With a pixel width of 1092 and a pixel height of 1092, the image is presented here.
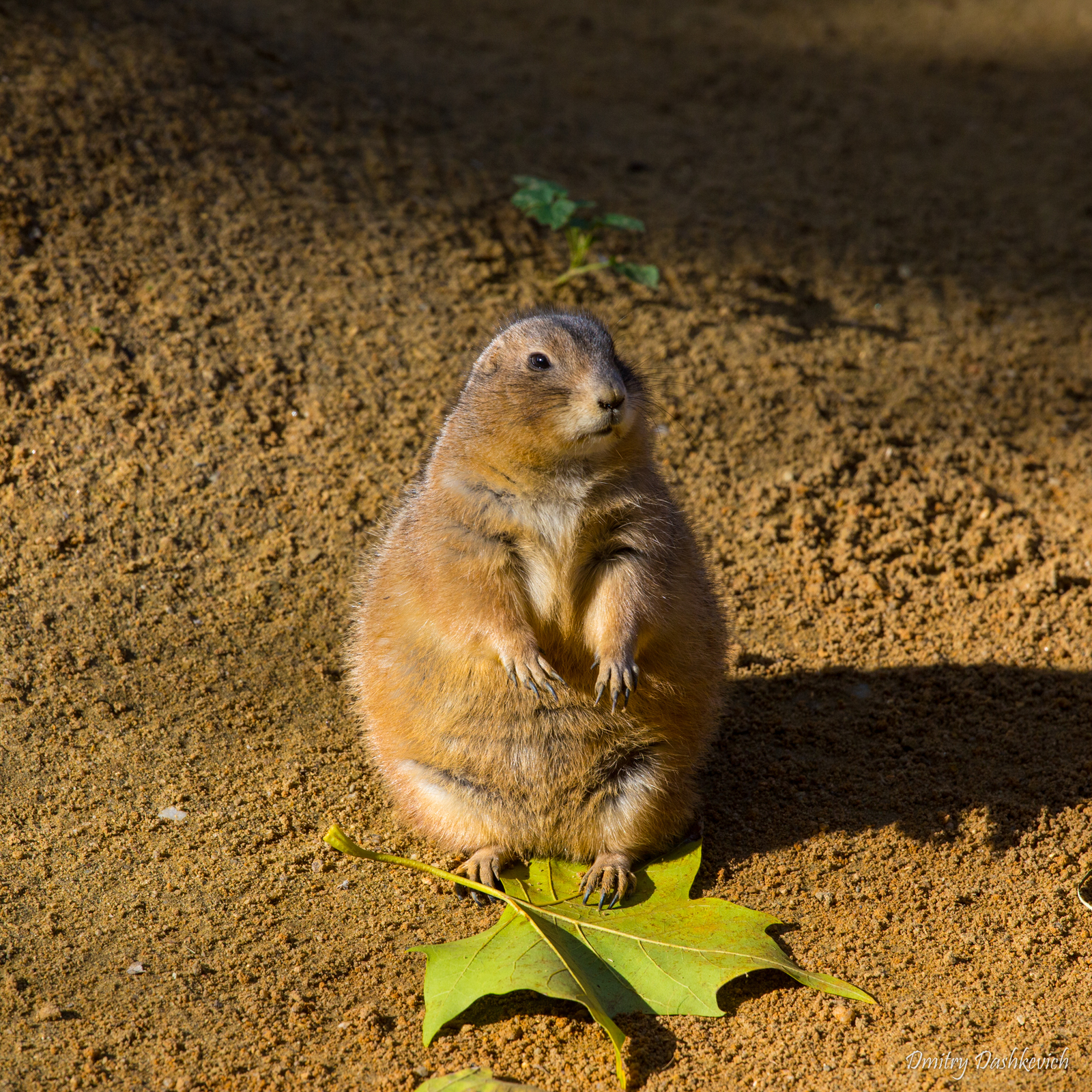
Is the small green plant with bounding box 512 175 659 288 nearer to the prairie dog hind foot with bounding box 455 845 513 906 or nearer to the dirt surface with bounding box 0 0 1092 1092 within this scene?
the dirt surface with bounding box 0 0 1092 1092

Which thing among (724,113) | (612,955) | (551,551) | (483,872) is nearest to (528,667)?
(551,551)

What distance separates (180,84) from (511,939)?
20.4 ft

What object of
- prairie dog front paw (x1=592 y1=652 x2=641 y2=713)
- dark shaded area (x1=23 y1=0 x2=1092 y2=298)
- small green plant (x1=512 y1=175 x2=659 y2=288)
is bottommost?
prairie dog front paw (x1=592 y1=652 x2=641 y2=713)

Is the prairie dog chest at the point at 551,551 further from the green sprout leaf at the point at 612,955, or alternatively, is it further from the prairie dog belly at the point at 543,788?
the green sprout leaf at the point at 612,955

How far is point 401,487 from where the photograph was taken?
6.09 metres

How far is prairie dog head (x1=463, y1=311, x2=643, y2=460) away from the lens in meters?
3.95

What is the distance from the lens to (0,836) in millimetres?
4320

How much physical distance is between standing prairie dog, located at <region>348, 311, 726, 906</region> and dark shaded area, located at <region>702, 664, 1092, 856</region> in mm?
482

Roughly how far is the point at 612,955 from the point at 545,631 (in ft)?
3.86

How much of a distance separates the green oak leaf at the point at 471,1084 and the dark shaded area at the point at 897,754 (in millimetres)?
1425

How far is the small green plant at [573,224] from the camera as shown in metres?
6.68
